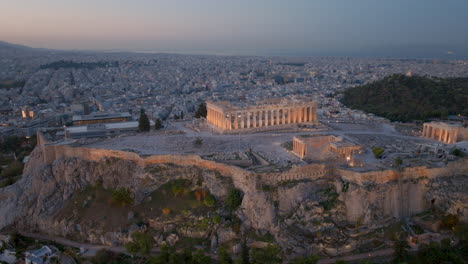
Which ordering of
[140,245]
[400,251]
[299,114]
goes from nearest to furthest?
[400,251], [140,245], [299,114]

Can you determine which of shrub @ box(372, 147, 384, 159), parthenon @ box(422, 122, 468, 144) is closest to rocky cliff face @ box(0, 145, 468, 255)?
shrub @ box(372, 147, 384, 159)

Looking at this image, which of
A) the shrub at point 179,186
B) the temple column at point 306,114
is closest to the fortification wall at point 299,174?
the shrub at point 179,186

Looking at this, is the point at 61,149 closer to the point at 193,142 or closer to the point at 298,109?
the point at 193,142

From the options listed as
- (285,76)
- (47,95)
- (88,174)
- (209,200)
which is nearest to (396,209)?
(209,200)

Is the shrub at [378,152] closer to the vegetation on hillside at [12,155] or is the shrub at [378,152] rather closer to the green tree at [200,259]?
the green tree at [200,259]

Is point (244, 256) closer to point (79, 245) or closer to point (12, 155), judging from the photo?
point (79, 245)

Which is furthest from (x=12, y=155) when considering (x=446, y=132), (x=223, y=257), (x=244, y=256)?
(x=446, y=132)
